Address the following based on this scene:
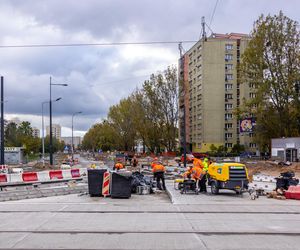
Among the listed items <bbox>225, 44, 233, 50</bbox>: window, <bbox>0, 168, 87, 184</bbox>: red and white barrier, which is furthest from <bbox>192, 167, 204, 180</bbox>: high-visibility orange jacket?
<bbox>225, 44, 233, 50</bbox>: window

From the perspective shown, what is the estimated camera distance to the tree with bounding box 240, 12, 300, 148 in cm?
5684

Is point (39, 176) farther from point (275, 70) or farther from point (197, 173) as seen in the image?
point (275, 70)

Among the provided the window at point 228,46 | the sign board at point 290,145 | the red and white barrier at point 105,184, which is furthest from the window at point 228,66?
the red and white barrier at point 105,184

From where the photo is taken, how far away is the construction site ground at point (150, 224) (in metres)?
8.48

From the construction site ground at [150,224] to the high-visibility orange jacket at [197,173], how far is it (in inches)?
102

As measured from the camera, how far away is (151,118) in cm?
7819

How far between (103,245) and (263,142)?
55.6 metres

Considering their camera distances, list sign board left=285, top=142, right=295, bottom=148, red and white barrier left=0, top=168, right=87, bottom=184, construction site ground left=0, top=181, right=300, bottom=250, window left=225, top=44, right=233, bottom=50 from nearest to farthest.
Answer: construction site ground left=0, top=181, right=300, bottom=250
red and white barrier left=0, top=168, right=87, bottom=184
sign board left=285, top=142, right=295, bottom=148
window left=225, top=44, right=233, bottom=50

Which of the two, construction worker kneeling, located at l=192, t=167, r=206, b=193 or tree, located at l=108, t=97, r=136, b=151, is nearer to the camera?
construction worker kneeling, located at l=192, t=167, r=206, b=193

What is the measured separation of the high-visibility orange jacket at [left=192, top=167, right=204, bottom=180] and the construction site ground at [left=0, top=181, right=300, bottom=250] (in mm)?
2601

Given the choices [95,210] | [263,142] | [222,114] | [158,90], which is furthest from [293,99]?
[95,210]

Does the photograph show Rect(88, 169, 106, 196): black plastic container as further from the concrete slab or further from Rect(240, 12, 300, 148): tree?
Rect(240, 12, 300, 148): tree

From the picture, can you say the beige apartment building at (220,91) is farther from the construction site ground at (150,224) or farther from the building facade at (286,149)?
the construction site ground at (150,224)

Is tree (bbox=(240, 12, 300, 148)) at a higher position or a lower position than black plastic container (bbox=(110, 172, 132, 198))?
higher
